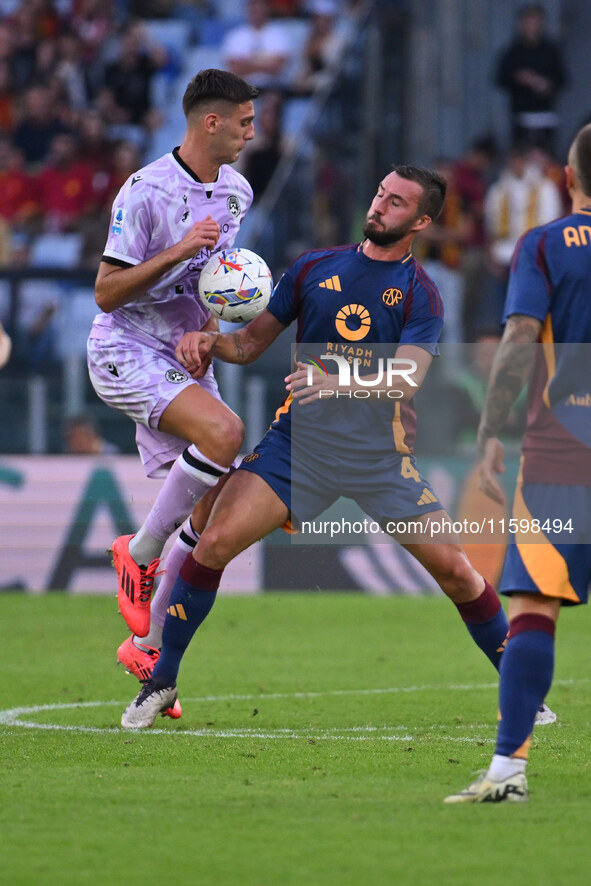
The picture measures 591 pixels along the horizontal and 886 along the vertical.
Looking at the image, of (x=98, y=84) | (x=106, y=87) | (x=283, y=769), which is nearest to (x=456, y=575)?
(x=283, y=769)

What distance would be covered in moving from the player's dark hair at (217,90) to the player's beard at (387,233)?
2.64 ft

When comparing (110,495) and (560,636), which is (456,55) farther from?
(560,636)

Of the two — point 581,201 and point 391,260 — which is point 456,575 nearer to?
point 391,260

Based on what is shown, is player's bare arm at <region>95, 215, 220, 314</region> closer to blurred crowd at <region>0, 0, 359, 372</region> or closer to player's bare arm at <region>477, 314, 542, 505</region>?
player's bare arm at <region>477, 314, 542, 505</region>

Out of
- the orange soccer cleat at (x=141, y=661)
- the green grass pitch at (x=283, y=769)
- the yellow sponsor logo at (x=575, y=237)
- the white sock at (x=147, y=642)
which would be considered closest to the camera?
the green grass pitch at (x=283, y=769)

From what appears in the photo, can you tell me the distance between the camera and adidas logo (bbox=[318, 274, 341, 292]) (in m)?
6.01

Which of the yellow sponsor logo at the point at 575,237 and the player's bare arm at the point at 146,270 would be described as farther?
the player's bare arm at the point at 146,270

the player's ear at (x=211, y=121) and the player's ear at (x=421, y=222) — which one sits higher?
the player's ear at (x=211, y=121)

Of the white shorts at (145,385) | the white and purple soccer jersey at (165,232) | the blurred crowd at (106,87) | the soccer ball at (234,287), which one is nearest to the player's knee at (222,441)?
the white shorts at (145,385)

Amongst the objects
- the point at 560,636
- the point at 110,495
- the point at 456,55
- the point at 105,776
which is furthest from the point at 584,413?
the point at 456,55

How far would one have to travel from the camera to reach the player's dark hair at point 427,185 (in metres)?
6.00

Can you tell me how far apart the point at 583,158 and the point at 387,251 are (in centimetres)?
180

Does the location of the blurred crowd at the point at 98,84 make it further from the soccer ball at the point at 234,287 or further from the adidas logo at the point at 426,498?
the adidas logo at the point at 426,498

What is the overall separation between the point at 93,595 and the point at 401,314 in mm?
6322
